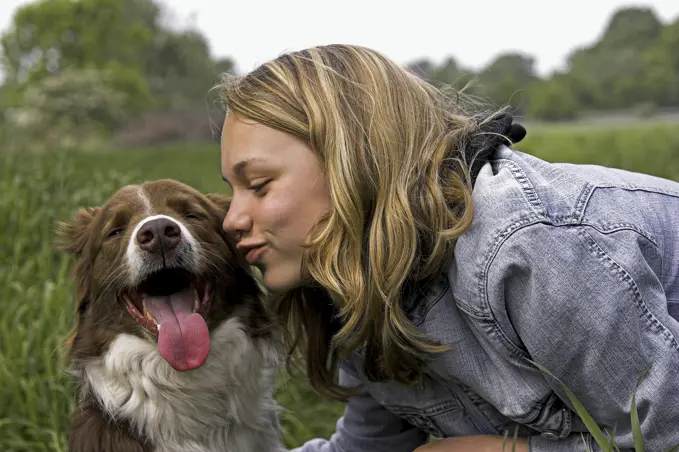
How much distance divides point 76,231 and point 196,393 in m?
0.73

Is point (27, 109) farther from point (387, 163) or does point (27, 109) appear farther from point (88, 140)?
point (387, 163)

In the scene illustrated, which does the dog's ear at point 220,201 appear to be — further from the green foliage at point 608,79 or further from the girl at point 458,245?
the green foliage at point 608,79

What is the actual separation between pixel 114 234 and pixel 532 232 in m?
1.37

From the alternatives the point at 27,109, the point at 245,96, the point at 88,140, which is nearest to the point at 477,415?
the point at 245,96

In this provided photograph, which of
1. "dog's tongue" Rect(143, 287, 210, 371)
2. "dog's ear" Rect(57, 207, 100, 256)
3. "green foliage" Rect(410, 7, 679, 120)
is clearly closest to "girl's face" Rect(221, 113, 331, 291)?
"dog's tongue" Rect(143, 287, 210, 371)

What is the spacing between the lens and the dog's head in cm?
244

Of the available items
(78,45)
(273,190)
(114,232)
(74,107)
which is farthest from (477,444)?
(78,45)

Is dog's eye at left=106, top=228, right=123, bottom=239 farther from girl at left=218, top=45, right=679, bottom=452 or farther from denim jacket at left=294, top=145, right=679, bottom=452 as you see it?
denim jacket at left=294, top=145, right=679, bottom=452

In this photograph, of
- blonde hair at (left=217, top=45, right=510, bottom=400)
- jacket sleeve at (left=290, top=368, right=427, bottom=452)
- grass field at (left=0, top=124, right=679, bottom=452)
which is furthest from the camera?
grass field at (left=0, top=124, right=679, bottom=452)

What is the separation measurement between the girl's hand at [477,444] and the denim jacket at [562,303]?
0.14ft

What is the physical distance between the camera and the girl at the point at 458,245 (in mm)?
2031

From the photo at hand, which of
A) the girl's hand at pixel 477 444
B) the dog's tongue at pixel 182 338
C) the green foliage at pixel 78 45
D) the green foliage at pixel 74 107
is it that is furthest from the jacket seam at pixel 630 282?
the green foliage at pixel 78 45

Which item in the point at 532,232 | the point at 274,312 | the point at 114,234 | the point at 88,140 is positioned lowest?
the point at 88,140

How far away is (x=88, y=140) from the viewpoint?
20203 mm
